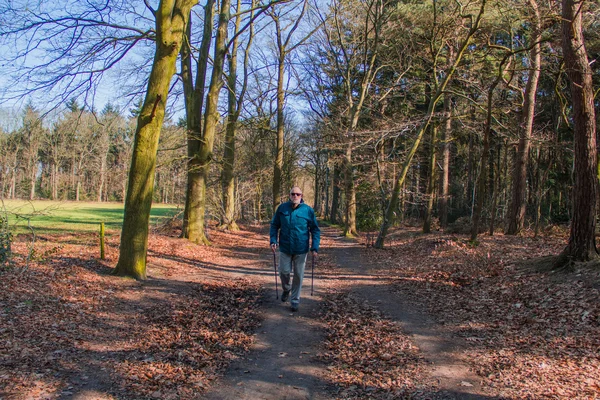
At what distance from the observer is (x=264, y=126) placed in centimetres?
2425

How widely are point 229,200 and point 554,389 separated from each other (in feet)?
68.7

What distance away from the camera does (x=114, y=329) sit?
6.26m

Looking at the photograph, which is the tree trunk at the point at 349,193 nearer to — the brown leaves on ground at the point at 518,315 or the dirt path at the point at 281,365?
the brown leaves on ground at the point at 518,315

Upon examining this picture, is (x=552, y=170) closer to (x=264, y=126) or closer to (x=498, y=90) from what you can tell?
(x=498, y=90)

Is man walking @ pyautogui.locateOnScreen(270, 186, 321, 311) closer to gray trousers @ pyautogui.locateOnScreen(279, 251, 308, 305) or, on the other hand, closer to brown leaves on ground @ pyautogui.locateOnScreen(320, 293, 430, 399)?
gray trousers @ pyautogui.locateOnScreen(279, 251, 308, 305)

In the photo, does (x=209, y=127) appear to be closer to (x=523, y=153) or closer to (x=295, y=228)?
(x=295, y=228)

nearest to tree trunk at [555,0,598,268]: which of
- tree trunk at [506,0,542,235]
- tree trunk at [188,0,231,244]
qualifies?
tree trunk at [506,0,542,235]

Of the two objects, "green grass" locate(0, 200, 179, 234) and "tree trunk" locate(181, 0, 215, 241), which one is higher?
"tree trunk" locate(181, 0, 215, 241)

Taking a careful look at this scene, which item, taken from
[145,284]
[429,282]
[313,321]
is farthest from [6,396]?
[429,282]

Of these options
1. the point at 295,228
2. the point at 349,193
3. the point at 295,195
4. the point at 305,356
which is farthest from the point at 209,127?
the point at 305,356

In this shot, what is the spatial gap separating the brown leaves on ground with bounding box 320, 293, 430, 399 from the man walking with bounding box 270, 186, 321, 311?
828mm

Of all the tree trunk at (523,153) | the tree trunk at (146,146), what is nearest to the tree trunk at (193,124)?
the tree trunk at (146,146)

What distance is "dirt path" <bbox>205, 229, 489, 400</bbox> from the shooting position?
4.49 meters

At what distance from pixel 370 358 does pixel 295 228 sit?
2.94 metres
